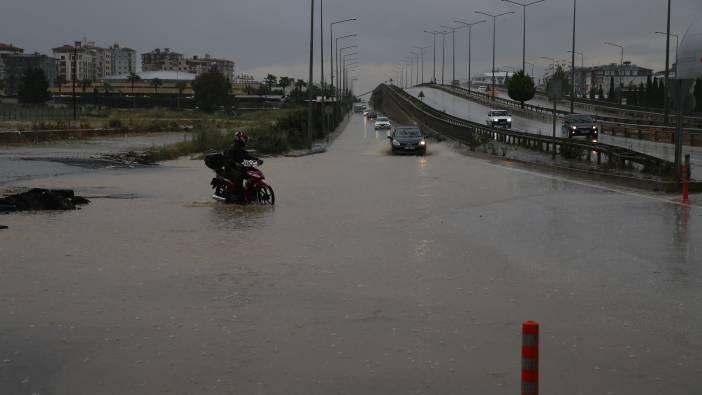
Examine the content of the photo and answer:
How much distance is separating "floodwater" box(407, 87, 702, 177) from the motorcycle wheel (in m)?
15.0

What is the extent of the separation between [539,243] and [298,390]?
810 centimetres

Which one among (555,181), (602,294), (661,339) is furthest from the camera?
(555,181)

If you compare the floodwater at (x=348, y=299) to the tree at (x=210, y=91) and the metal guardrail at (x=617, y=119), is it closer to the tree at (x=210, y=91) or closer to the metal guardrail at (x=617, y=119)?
the metal guardrail at (x=617, y=119)

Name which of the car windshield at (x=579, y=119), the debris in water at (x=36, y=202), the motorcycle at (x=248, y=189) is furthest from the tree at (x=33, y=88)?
the motorcycle at (x=248, y=189)

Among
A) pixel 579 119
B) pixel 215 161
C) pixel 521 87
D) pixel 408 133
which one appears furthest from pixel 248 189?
pixel 521 87

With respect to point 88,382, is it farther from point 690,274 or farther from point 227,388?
point 690,274

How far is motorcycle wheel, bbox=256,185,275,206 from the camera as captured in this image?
19.8 meters

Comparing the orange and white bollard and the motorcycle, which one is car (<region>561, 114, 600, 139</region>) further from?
the orange and white bollard

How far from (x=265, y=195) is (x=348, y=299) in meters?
Answer: 10.6

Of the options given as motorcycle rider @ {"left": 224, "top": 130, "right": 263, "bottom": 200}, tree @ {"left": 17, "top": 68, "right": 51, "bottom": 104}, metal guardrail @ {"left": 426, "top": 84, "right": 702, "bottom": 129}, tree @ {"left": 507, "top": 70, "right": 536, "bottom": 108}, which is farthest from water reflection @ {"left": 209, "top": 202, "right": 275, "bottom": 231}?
tree @ {"left": 17, "top": 68, "right": 51, "bottom": 104}

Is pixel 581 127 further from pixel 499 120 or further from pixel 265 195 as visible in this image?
pixel 265 195

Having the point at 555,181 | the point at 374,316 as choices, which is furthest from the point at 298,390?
the point at 555,181

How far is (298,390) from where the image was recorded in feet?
20.8

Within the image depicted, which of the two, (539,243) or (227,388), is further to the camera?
(539,243)
